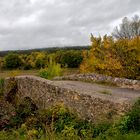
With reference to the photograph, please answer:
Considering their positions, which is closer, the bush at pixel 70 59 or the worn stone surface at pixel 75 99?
the worn stone surface at pixel 75 99

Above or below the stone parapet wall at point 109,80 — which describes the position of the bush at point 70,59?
below

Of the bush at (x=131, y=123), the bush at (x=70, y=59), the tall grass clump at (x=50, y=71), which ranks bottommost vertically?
the bush at (x=70, y=59)

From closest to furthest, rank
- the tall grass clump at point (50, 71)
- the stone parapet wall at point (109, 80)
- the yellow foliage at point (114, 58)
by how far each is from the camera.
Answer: the stone parapet wall at point (109, 80)
the yellow foliage at point (114, 58)
the tall grass clump at point (50, 71)

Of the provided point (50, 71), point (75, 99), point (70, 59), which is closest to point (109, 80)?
point (75, 99)

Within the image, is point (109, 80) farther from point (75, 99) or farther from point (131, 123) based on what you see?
point (131, 123)

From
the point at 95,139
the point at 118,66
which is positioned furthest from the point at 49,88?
the point at 118,66

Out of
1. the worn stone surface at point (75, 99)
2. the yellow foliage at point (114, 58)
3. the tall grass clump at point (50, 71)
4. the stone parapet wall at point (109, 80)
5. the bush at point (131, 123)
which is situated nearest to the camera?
the bush at point (131, 123)

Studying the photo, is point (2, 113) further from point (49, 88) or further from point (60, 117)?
point (60, 117)

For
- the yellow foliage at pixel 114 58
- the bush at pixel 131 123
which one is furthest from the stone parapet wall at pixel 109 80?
the bush at pixel 131 123

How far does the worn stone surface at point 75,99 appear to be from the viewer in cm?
1512

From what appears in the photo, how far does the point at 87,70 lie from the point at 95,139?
1728cm

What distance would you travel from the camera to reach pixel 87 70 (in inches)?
1171

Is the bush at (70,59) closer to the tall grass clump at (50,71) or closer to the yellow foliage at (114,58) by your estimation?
the yellow foliage at (114,58)

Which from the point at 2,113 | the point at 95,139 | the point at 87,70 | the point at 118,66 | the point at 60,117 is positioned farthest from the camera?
the point at 87,70
